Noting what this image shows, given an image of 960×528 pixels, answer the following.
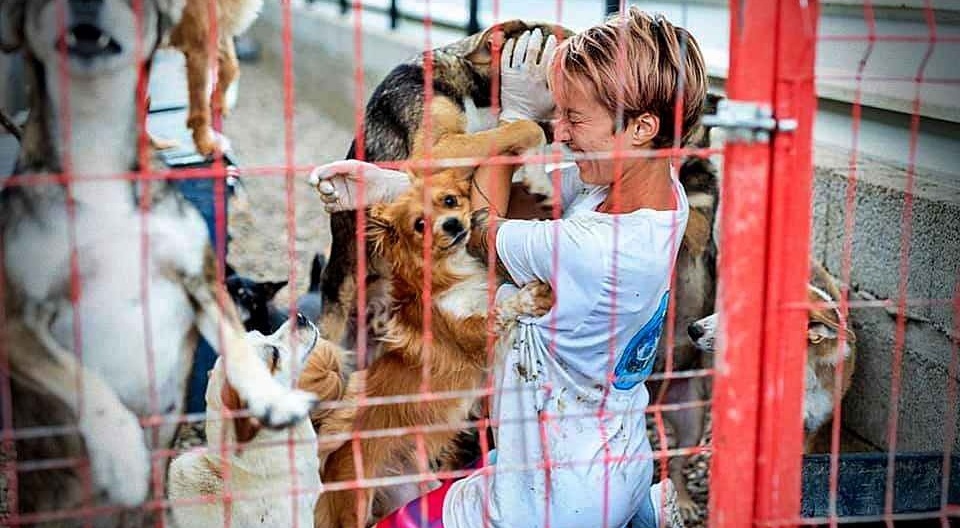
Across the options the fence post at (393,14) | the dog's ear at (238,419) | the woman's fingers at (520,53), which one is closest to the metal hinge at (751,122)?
the woman's fingers at (520,53)

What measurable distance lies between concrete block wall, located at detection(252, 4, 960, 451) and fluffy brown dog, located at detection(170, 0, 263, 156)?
869mm

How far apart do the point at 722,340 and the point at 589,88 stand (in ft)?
2.41

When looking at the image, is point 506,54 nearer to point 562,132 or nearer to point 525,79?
point 525,79

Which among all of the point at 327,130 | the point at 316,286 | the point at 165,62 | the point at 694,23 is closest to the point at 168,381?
the point at 165,62

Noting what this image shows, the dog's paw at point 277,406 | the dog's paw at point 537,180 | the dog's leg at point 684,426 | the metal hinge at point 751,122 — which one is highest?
the metal hinge at point 751,122

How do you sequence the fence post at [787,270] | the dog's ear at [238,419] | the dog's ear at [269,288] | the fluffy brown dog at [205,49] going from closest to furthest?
the fence post at [787,270] < the dog's ear at [238,419] < the fluffy brown dog at [205,49] < the dog's ear at [269,288]

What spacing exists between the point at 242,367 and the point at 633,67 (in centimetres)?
111

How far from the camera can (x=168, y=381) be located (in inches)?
113

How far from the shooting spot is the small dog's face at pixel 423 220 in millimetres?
3375

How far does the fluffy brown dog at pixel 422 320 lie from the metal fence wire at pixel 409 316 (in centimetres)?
1

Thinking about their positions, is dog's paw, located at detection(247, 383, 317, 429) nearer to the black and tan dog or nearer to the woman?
the woman

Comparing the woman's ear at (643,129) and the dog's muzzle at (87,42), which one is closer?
the dog's muzzle at (87,42)

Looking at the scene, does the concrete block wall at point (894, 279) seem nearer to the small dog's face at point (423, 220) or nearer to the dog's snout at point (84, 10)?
the small dog's face at point (423, 220)

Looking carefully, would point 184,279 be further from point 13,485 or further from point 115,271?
point 13,485
